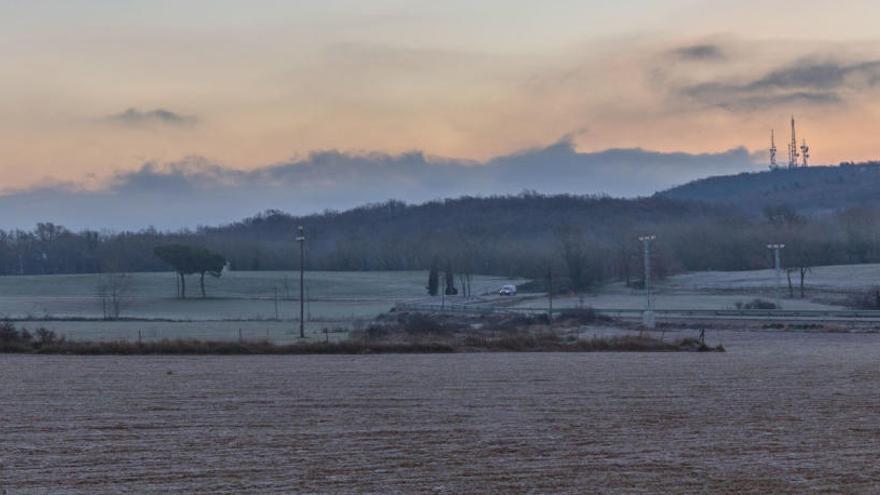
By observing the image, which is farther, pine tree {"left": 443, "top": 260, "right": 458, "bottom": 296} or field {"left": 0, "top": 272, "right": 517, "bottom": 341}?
pine tree {"left": 443, "top": 260, "right": 458, "bottom": 296}

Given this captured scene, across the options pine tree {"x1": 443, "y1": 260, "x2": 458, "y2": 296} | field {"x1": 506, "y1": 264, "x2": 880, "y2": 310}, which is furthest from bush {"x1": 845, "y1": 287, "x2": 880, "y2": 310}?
pine tree {"x1": 443, "y1": 260, "x2": 458, "y2": 296}

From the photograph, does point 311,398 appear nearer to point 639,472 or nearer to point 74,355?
point 639,472

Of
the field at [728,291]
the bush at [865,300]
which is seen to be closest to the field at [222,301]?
the field at [728,291]

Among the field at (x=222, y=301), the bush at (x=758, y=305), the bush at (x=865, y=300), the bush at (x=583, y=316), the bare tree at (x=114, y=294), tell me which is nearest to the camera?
the bush at (x=583, y=316)

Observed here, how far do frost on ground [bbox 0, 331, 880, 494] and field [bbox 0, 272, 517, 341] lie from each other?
38.6 meters

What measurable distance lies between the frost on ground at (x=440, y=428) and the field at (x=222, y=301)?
127 feet

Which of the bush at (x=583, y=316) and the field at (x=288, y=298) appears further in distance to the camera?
the field at (x=288, y=298)

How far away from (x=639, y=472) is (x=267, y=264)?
17665cm

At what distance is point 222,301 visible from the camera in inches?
4904

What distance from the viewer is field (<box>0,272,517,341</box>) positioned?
287ft

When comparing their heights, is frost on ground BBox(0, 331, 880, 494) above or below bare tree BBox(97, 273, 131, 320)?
below

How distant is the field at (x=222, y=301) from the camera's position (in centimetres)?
8762

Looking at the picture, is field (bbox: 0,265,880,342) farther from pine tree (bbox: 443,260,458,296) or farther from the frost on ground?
the frost on ground

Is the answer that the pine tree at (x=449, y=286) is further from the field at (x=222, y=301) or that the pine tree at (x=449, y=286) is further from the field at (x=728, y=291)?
the field at (x=728, y=291)
